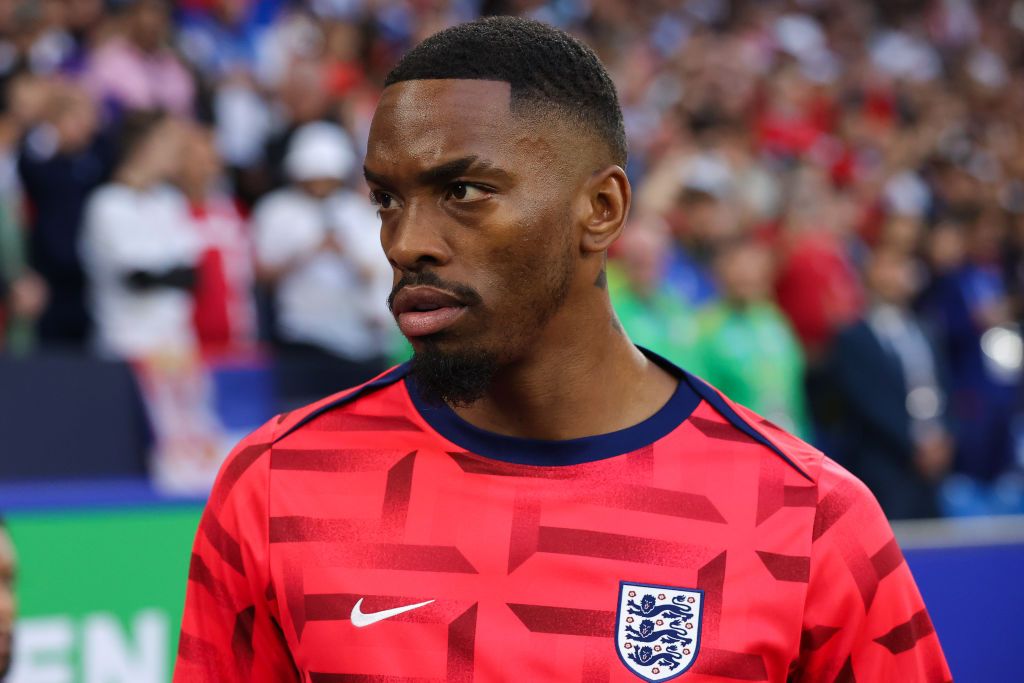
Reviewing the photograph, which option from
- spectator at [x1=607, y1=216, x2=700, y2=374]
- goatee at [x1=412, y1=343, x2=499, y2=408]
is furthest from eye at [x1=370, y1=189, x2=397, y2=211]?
spectator at [x1=607, y1=216, x2=700, y2=374]

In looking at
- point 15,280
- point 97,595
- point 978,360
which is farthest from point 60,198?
point 978,360

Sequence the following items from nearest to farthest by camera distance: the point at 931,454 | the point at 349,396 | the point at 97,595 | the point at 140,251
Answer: the point at 349,396
the point at 97,595
the point at 140,251
the point at 931,454

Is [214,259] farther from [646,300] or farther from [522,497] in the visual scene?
[522,497]

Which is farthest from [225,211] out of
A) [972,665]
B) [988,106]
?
[988,106]

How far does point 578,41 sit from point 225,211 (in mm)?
5450

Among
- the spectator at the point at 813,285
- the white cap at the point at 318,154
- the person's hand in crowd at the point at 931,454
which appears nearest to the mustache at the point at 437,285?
the white cap at the point at 318,154

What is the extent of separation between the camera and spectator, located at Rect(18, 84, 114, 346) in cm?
682

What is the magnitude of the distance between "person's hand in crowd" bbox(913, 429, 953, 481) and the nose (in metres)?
6.19

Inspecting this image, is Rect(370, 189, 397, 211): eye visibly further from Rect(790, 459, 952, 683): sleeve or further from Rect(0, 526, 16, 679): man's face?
Rect(0, 526, 16, 679): man's face

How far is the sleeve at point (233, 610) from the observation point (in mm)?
2189

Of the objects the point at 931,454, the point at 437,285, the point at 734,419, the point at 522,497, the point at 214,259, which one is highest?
the point at 214,259

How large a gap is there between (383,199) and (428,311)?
0.65 feet

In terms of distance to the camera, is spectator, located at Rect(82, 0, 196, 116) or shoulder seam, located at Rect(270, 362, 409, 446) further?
spectator, located at Rect(82, 0, 196, 116)

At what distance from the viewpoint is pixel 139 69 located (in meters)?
8.45
